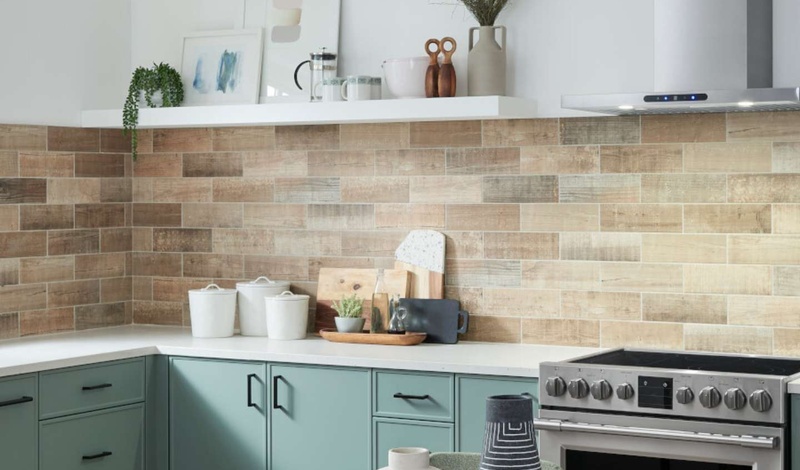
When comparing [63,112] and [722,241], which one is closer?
[722,241]

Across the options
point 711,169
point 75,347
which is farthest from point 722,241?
point 75,347

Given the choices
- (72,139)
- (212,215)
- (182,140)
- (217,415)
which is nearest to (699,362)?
(217,415)

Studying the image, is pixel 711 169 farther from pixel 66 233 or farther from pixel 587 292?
pixel 66 233

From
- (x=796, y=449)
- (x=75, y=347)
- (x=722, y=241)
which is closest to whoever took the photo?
(x=796, y=449)

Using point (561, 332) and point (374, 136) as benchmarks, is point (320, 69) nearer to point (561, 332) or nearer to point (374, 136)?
point (374, 136)

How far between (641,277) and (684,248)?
7.8 inches

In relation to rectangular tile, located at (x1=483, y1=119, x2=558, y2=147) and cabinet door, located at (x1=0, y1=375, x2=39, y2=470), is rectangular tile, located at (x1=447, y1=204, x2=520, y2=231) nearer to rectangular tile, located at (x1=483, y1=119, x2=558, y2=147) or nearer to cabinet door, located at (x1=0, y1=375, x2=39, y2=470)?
rectangular tile, located at (x1=483, y1=119, x2=558, y2=147)

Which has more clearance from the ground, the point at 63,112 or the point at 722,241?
the point at 63,112

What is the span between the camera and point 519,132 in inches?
187

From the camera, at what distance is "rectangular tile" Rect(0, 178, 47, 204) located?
195 inches

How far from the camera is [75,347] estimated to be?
15.5 ft

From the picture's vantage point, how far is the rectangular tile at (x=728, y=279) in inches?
170

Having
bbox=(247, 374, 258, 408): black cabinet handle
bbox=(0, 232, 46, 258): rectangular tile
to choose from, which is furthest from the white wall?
bbox=(247, 374, 258, 408): black cabinet handle

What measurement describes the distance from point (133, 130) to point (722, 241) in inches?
100
